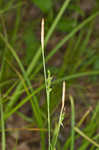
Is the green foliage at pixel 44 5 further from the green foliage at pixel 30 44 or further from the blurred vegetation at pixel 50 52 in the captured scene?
the green foliage at pixel 30 44

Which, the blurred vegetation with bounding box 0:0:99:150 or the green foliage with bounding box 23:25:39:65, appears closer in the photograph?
the blurred vegetation with bounding box 0:0:99:150

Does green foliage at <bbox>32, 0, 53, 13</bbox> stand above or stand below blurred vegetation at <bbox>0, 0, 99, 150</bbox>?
above

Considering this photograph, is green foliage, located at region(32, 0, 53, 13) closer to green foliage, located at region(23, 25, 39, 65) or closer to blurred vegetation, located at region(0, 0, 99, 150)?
blurred vegetation, located at region(0, 0, 99, 150)

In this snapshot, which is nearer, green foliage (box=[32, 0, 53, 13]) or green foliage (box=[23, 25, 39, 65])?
green foliage (box=[32, 0, 53, 13])

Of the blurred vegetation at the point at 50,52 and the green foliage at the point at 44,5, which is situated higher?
the green foliage at the point at 44,5

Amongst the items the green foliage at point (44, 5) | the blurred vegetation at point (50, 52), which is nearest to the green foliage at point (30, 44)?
the blurred vegetation at point (50, 52)

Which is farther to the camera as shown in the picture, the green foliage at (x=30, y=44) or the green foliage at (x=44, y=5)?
the green foliage at (x=30, y=44)

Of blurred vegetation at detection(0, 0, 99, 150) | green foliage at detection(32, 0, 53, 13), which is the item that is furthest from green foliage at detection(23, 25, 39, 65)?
green foliage at detection(32, 0, 53, 13)

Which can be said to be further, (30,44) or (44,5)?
(30,44)

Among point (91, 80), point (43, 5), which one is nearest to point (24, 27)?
point (43, 5)

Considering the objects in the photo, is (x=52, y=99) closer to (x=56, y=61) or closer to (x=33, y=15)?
(x=56, y=61)

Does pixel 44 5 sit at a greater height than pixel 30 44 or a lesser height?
greater

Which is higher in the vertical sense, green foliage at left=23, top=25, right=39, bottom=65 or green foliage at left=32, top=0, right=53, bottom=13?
green foliage at left=32, top=0, right=53, bottom=13
